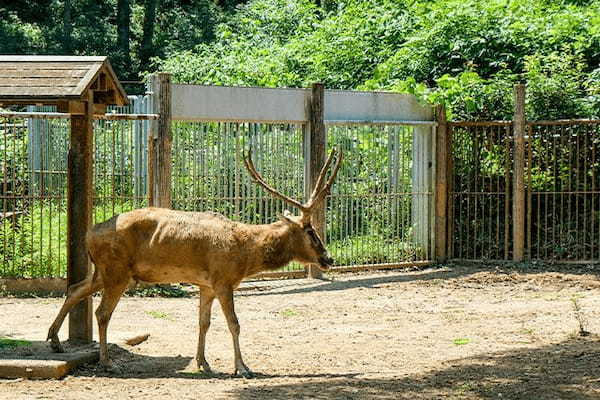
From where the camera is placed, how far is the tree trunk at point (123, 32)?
36.0m

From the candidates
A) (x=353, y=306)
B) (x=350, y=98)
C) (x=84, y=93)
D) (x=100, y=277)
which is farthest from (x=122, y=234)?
(x=350, y=98)

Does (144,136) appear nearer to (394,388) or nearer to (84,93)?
(84,93)

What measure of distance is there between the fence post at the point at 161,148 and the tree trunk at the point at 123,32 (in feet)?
69.5

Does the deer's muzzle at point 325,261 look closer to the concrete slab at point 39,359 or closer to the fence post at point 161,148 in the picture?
the concrete slab at point 39,359

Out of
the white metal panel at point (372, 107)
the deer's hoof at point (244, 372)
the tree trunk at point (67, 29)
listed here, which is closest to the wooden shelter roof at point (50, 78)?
the deer's hoof at point (244, 372)

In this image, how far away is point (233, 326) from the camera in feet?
33.2

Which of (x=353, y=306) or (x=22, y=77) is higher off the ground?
(x=22, y=77)

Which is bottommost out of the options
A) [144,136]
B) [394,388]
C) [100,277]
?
[394,388]

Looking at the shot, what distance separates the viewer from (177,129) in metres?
15.6

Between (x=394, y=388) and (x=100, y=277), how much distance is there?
10.0ft

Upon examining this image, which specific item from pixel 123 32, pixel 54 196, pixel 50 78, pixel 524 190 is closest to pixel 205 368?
pixel 50 78

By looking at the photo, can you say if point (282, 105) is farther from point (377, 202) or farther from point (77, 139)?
point (77, 139)

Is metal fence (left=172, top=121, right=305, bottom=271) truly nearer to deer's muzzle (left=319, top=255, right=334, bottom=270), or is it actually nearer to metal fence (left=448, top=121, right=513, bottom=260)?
metal fence (left=448, top=121, right=513, bottom=260)

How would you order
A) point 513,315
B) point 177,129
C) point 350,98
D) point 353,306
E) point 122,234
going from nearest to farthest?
point 122,234 → point 513,315 → point 353,306 → point 177,129 → point 350,98
